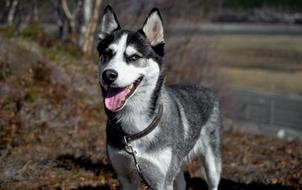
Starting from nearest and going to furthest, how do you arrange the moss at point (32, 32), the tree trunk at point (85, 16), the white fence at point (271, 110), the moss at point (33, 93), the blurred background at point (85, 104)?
1. the blurred background at point (85, 104)
2. the moss at point (33, 93)
3. the moss at point (32, 32)
4. the tree trunk at point (85, 16)
5. the white fence at point (271, 110)

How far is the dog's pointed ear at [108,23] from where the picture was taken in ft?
21.1

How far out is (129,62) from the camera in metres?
5.79

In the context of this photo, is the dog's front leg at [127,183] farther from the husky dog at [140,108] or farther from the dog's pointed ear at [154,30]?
the dog's pointed ear at [154,30]

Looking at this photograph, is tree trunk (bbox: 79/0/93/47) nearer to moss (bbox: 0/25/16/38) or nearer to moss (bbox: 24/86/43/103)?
moss (bbox: 0/25/16/38)

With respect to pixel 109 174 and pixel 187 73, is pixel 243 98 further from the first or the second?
pixel 109 174

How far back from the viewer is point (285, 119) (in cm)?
2075

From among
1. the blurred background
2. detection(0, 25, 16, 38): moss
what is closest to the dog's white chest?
the blurred background

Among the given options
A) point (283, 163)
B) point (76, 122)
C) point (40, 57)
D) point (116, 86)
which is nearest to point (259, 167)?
point (283, 163)

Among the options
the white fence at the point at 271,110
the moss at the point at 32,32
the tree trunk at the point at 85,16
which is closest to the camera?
the moss at the point at 32,32

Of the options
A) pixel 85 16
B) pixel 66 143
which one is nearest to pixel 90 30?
pixel 85 16

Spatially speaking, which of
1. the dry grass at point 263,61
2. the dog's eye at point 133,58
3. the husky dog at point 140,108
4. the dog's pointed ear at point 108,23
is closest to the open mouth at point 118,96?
the husky dog at point 140,108

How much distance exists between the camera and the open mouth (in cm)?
586

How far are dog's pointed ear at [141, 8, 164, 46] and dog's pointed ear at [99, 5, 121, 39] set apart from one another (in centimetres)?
38

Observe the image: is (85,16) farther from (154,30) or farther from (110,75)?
(110,75)
